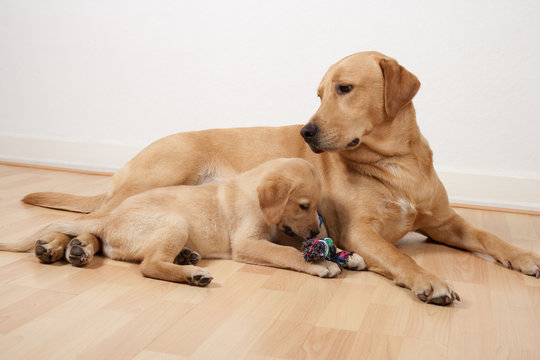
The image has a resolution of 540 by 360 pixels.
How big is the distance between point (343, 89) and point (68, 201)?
6.69ft

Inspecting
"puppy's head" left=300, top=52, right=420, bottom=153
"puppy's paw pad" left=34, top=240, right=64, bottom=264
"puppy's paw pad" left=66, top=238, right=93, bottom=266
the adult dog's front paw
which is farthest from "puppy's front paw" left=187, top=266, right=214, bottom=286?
the adult dog's front paw

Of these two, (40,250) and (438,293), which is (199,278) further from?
(438,293)

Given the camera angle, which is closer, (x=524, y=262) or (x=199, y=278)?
(x=199, y=278)

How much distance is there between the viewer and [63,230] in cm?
283

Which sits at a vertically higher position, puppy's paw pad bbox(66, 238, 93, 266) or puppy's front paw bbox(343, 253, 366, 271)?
puppy's paw pad bbox(66, 238, 93, 266)

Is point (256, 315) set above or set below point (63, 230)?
below

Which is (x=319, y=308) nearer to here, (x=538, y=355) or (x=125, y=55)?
(x=538, y=355)

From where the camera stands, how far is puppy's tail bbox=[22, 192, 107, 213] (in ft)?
12.3

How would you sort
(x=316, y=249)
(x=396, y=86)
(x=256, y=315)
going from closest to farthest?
(x=256, y=315), (x=316, y=249), (x=396, y=86)

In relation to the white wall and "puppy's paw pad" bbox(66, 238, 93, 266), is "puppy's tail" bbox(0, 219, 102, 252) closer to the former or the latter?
"puppy's paw pad" bbox(66, 238, 93, 266)

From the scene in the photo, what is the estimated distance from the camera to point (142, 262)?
2643 millimetres

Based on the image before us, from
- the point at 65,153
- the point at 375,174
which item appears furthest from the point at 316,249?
the point at 65,153

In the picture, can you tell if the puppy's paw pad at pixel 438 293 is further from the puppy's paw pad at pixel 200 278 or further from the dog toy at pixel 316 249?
the puppy's paw pad at pixel 200 278

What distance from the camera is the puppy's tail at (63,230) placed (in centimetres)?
281
